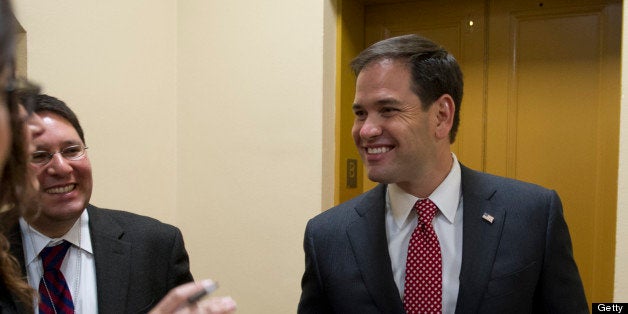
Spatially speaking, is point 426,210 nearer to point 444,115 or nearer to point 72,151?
point 444,115

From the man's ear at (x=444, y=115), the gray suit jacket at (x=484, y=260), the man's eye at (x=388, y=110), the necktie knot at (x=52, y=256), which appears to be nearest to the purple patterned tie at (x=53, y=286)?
the necktie knot at (x=52, y=256)

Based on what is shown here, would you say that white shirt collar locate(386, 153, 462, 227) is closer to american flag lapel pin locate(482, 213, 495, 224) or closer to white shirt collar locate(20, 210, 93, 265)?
american flag lapel pin locate(482, 213, 495, 224)

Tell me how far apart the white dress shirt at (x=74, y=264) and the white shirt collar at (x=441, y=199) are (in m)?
0.97

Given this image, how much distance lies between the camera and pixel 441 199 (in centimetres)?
161

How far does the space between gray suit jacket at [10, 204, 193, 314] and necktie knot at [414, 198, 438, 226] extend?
33.9 inches

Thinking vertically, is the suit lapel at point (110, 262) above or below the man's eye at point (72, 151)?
below

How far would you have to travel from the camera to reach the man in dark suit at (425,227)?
4.92 feet

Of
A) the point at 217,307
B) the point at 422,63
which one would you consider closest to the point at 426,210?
the point at 422,63

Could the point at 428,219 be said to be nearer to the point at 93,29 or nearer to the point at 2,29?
the point at 2,29

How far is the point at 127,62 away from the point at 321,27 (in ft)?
3.51

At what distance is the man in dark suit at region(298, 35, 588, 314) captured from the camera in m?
1.50

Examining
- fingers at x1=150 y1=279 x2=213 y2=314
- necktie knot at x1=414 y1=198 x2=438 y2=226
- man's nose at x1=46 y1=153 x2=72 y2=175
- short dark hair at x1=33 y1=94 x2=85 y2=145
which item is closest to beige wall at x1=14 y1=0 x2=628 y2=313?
short dark hair at x1=33 y1=94 x2=85 y2=145

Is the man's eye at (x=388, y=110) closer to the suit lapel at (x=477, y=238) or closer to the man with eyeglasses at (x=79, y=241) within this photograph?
the suit lapel at (x=477, y=238)

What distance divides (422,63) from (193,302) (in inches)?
39.1
